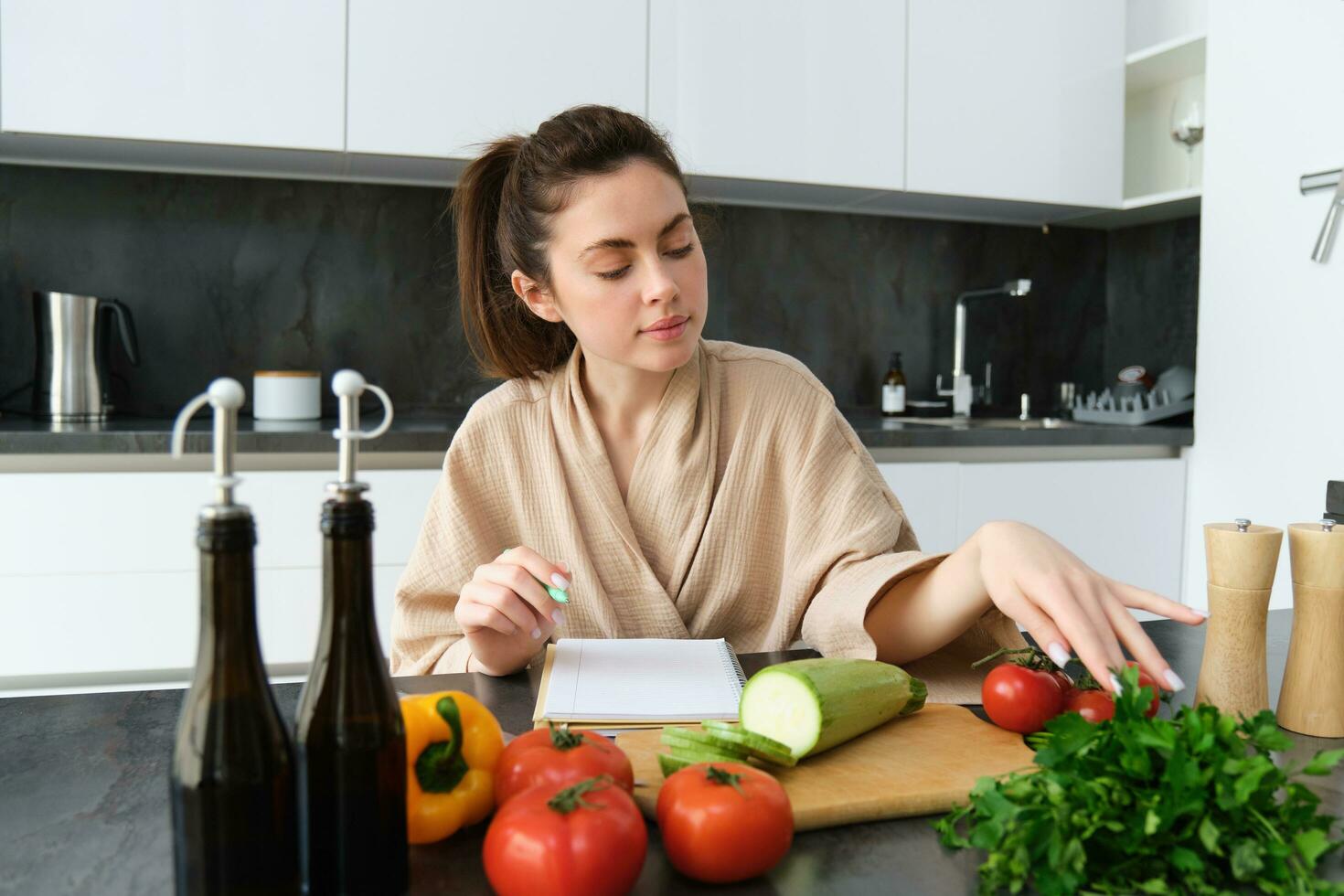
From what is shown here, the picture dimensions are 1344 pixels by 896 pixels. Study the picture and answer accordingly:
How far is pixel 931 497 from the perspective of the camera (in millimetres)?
2619

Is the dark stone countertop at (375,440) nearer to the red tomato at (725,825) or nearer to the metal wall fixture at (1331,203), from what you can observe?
the metal wall fixture at (1331,203)

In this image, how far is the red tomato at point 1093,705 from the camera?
86 cm

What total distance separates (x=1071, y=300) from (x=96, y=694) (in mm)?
3167

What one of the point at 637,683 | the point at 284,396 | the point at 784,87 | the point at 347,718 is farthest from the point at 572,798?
the point at 784,87

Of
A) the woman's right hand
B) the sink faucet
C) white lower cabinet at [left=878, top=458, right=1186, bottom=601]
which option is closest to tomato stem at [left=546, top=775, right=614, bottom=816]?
the woman's right hand

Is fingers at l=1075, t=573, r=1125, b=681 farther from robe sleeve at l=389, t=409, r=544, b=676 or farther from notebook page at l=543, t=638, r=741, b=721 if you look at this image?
robe sleeve at l=389, t=409, r=544, b=676

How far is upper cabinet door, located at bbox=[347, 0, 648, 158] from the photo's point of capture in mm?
2445

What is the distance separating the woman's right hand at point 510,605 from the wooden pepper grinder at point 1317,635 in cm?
62

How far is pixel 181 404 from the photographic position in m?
2.82

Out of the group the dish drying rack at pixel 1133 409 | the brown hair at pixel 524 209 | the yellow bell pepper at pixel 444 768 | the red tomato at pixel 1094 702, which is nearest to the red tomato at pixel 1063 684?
the red tomato at pixel 1094 702

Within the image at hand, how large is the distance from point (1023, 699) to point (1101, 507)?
210 cm

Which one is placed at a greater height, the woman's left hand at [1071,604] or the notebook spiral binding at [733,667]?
the woman's left hand at [1071,604]

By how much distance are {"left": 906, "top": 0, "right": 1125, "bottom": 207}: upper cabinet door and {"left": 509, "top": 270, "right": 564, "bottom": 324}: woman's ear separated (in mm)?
1601

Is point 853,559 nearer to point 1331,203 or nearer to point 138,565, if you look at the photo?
point 138,565
